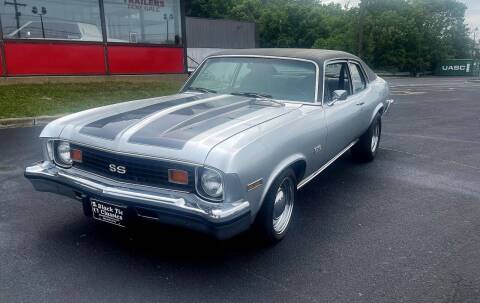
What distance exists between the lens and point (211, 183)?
284 centimetres

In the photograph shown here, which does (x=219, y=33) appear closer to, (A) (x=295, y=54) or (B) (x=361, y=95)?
(B) (x=361, y=95)

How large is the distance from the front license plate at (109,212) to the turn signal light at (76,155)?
426 millimetres

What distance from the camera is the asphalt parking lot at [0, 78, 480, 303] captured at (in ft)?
9.32

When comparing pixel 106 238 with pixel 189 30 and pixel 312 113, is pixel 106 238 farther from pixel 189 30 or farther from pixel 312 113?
pixel 189 30

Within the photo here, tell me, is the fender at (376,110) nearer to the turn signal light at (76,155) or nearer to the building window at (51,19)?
the turn signal light at (76,155)

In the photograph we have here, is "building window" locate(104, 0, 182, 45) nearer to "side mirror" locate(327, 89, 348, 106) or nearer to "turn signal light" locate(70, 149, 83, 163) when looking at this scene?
"side mirror" locate(327, 89, 348, 106)

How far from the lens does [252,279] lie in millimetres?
3008

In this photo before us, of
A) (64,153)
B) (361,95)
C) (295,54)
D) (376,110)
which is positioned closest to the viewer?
(64,153)

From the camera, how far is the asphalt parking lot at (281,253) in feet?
9.32

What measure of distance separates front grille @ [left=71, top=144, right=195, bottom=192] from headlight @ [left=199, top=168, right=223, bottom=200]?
7 centimetres

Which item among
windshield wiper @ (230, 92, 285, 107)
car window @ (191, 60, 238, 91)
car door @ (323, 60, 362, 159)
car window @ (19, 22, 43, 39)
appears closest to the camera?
windshield wiper @ (230, 92, 285, 107)

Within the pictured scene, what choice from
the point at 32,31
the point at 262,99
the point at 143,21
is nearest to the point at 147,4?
the point at 143,21

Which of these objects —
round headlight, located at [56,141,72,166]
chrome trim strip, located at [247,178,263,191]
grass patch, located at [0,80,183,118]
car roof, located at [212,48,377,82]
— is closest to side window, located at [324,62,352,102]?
car roof, located at [212,48,377,82]

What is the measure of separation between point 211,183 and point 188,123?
2.01 feet
